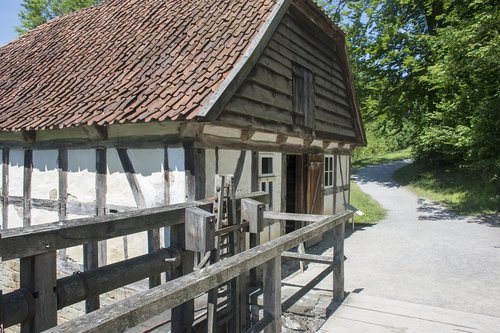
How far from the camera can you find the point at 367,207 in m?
15.8

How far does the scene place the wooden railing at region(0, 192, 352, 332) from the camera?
1707 mm

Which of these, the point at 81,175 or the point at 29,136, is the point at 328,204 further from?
the point at 29,136

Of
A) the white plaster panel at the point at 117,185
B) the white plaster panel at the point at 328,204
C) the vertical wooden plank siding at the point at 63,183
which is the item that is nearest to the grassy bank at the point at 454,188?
the white plaster panel at the point at 328,204

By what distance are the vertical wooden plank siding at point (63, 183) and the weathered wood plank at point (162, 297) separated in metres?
5.50

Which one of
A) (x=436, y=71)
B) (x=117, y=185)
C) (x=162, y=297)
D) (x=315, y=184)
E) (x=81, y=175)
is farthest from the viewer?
(x=436, y=71)

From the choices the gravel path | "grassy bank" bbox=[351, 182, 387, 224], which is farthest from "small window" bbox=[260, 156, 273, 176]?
"grassy bank" bbox=[351, 182, 387, 224]

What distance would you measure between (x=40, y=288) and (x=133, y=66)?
221 inches

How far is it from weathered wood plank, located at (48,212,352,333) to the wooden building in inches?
115

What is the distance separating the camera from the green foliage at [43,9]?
81.4 ft

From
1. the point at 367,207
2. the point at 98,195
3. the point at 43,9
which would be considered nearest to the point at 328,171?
the point at 367,207

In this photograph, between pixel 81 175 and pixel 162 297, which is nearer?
pixel 162 297

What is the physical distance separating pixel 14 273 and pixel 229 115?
562cm

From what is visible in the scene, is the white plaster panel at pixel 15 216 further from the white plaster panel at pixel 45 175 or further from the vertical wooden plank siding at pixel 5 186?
the white plaster panel at pixel 45 175

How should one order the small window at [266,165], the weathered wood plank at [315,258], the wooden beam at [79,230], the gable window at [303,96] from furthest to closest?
the gable window at [303,96], the small window at [266,165], the weathered wood plank at [315,258], the wooden beam at [79,230]
